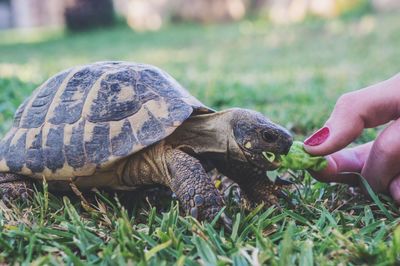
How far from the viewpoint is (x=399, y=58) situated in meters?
7.28

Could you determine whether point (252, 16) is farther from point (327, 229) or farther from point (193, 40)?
point (327, 229)

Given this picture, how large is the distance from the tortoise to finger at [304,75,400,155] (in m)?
0.11

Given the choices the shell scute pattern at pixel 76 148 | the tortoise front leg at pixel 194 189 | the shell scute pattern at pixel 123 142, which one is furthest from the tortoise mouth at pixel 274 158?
the shell scute pattern at pixel 76 148

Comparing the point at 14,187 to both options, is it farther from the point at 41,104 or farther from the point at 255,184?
the point at 255,184

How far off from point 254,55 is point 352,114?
24.6 feet

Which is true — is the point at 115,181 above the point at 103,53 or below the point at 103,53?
above

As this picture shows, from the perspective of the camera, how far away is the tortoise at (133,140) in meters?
1.87

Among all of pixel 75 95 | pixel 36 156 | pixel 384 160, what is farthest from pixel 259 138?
pixel 36 156

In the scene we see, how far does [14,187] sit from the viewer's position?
2102 millimetres

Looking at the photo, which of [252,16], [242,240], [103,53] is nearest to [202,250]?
[242,240]

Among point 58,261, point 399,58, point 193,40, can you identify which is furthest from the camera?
point 193,40

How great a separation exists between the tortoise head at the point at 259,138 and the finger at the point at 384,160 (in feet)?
1.02

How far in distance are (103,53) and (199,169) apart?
325 inches

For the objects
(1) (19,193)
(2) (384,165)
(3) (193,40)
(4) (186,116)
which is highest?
(4) (186,116)
